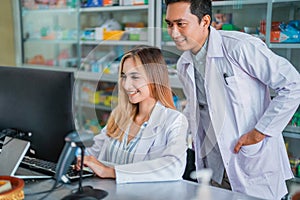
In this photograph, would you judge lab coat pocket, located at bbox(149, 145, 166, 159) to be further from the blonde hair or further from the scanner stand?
the scanner stand

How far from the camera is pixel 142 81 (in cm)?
114

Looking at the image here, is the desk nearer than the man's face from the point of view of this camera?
Yes

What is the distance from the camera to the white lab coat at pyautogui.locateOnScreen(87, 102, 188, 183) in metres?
1.13

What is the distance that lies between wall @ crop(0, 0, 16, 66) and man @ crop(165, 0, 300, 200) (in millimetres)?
2605

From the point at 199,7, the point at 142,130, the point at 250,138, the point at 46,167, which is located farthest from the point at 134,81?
the point at 250,138

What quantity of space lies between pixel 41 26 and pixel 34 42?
184 mm

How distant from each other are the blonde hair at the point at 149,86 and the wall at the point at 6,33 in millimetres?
2689

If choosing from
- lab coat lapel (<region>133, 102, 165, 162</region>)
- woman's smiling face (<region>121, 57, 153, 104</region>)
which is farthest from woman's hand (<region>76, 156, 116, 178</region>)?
woman's smiling face (<region>121, 57, 153, 104</region>)

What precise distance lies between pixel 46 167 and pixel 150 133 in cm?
37

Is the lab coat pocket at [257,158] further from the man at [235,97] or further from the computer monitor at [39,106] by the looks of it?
the computer monitor at [39,106]

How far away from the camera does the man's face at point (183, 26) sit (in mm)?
1361

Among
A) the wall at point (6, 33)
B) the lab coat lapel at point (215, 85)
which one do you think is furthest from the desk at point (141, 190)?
the wall at point (6, 33)

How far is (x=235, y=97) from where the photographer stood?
153cm

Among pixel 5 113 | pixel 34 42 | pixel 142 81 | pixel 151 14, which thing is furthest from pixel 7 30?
pixel 142 81
